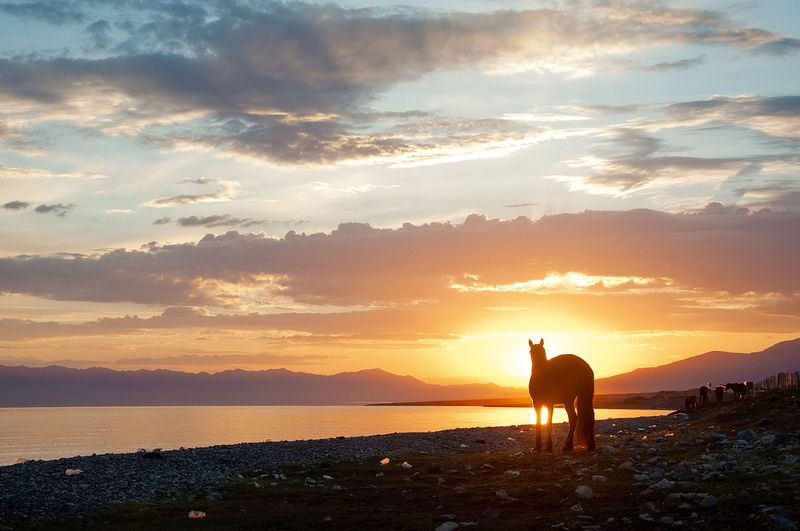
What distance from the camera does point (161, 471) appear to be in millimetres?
29719

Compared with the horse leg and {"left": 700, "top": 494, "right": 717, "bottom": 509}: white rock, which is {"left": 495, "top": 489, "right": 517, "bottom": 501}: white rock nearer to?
{"left": 700, "top": 494, "right": 717, "bottom": 509}: white rock

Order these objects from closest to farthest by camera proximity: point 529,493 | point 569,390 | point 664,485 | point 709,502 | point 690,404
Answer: point 709,502 → point 664,485 → point 529,493 → point 569,390 → point 690,404

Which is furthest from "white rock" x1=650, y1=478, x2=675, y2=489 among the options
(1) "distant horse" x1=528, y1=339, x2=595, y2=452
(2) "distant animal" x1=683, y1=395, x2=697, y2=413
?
(2) "distant animal" x1=683, y1=395, x2=697, y2=413

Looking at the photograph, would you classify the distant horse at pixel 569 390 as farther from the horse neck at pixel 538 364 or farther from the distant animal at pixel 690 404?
the distant animal at pixel 690 404

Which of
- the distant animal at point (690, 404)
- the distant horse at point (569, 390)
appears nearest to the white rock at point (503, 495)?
the distant horse at point (569, 390)

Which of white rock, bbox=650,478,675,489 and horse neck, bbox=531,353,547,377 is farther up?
horse neck, bbox=531,353,547,377

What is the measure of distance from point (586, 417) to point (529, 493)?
32.7ft

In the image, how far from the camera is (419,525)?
17719 mm

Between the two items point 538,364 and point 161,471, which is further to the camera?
point 538,364

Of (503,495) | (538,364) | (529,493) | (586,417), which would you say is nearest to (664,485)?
(529,493)

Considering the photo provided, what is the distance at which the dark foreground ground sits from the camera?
16.4m

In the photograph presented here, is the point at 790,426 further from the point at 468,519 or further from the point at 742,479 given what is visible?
the point at 468,519

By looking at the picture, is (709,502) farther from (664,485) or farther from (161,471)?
(161,471)

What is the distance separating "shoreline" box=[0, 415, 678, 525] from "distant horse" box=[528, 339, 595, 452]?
9.57m
